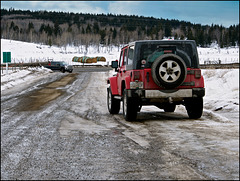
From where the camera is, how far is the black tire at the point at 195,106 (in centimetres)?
884

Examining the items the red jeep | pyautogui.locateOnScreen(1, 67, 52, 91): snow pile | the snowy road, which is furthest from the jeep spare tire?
pyautogui.locateOnScreen(1, 67, 52, 91): snow pile

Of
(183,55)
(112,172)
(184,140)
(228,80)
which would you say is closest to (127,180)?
(112,172)

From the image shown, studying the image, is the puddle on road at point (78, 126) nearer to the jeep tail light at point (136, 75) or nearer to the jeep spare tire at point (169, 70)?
the jeep tail light at point (136, 75)

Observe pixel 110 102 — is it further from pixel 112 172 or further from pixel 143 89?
pixel 112 172

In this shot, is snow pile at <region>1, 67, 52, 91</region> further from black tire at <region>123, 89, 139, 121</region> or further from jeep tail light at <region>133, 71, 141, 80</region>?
jeep tail light at <region>133, 71, 141, 80</region>

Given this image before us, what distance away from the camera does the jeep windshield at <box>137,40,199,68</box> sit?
8418 millimetres

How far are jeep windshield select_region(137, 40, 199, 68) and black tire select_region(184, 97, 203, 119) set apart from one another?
3.14 feet

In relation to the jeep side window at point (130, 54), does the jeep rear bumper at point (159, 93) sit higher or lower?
lower

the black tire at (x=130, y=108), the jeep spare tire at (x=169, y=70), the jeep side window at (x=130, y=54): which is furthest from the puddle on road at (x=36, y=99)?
the jeep spare tire at (x=169, y=70)

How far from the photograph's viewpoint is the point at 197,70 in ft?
28.2

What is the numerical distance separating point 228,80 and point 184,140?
12694 mm

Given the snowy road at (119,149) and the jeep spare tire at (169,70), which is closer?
the snowy road at (119,149)

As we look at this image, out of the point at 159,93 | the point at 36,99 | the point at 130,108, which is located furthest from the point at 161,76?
the point at 36,99

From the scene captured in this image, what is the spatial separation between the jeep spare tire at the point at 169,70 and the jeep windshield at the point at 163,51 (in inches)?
15.5
